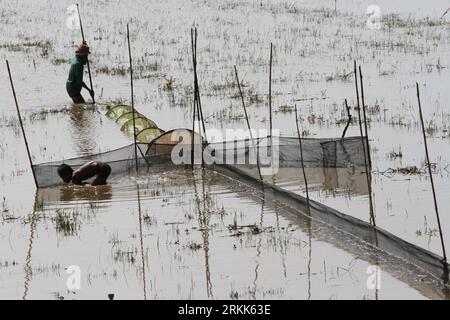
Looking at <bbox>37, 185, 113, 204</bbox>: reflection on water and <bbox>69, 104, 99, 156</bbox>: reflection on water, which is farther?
<bbox>69, 104, 99, 156</bbox>: reflection on water

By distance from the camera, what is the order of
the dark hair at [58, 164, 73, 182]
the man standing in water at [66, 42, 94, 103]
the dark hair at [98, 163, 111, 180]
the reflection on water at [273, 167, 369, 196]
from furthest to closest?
the man standing in water at [66, 42, 94, 103], the dark hair at [98, 163, 111, 180], the dark hair at [58, 164, 73, 182], the reflection on water at [273, 167, 369, 196]

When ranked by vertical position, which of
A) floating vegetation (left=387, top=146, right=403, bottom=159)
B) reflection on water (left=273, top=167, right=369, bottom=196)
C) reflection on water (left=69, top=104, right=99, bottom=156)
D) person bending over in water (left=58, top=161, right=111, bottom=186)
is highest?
reflection on water (left=69, top=104, right=99, bottom=156)

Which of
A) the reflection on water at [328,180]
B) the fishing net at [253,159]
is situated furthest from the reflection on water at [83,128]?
the reflection on water at [328,180]

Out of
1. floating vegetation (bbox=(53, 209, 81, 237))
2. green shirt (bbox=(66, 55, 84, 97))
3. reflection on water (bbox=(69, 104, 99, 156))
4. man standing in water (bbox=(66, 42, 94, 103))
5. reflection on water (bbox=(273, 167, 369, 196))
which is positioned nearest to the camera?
floating vegetation (bbox=(53, 209, 81, 237))

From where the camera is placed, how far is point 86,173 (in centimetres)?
1081

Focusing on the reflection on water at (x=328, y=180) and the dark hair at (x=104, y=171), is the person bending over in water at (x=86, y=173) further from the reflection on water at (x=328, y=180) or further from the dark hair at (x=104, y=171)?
the reflection on water at (x=328, y=180)

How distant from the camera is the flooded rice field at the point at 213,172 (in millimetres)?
7414

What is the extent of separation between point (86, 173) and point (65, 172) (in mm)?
241

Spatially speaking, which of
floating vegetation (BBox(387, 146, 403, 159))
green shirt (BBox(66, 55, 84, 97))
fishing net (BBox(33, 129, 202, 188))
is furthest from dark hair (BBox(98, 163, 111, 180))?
green shirt (BBox(66, 55, 84, 97))

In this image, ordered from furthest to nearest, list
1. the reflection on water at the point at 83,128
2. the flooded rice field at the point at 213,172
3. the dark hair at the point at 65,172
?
the reflection on water at the point at 83,128
the dark hair at the point at 65,172
the flooded rice field at the point at 213,172

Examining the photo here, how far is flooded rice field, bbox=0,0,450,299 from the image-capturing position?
741cm

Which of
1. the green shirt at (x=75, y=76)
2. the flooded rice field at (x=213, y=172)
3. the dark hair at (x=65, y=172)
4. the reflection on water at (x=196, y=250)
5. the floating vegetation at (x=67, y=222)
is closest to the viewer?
the reflection on water at (x=196, y=250)

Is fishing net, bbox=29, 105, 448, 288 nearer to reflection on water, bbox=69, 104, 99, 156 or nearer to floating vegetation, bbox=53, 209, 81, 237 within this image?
floating vegetation, bbox=53, 209, 81, 237
